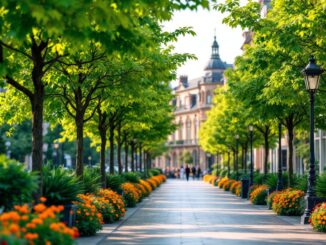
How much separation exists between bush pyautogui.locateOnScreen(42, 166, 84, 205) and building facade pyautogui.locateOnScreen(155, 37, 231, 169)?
106m

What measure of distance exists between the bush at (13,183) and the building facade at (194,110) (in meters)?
111

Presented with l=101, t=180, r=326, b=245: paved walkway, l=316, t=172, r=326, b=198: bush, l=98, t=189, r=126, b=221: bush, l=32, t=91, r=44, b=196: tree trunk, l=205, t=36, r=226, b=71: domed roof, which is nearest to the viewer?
l=32, t=91, r=44, b=196: tree trunk

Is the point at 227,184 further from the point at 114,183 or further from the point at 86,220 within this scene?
the point at 86,220

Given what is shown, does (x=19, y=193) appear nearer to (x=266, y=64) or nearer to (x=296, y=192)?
(x=266, y=64)

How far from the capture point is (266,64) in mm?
23031

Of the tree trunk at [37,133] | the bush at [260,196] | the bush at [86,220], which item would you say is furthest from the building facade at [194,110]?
the tree trunk at [37,133]

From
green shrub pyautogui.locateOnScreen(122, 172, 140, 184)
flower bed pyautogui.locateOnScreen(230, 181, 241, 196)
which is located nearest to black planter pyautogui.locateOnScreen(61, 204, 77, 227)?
green shrub pyautogui.locateOnScreen(122, 172, 140, 184)

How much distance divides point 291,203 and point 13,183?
49.0 feet

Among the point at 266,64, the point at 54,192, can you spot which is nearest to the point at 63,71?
the point at 54,192

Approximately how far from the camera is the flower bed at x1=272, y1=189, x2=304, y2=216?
2428 centimetres

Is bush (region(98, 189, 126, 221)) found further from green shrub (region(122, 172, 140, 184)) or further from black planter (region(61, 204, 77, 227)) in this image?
green shrub (region(122, 172, 140, 184))

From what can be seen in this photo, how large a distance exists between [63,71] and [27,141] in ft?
212

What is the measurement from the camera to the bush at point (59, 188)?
15.7 metres

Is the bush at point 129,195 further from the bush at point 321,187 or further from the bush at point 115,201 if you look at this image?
the bush at point 321,187
